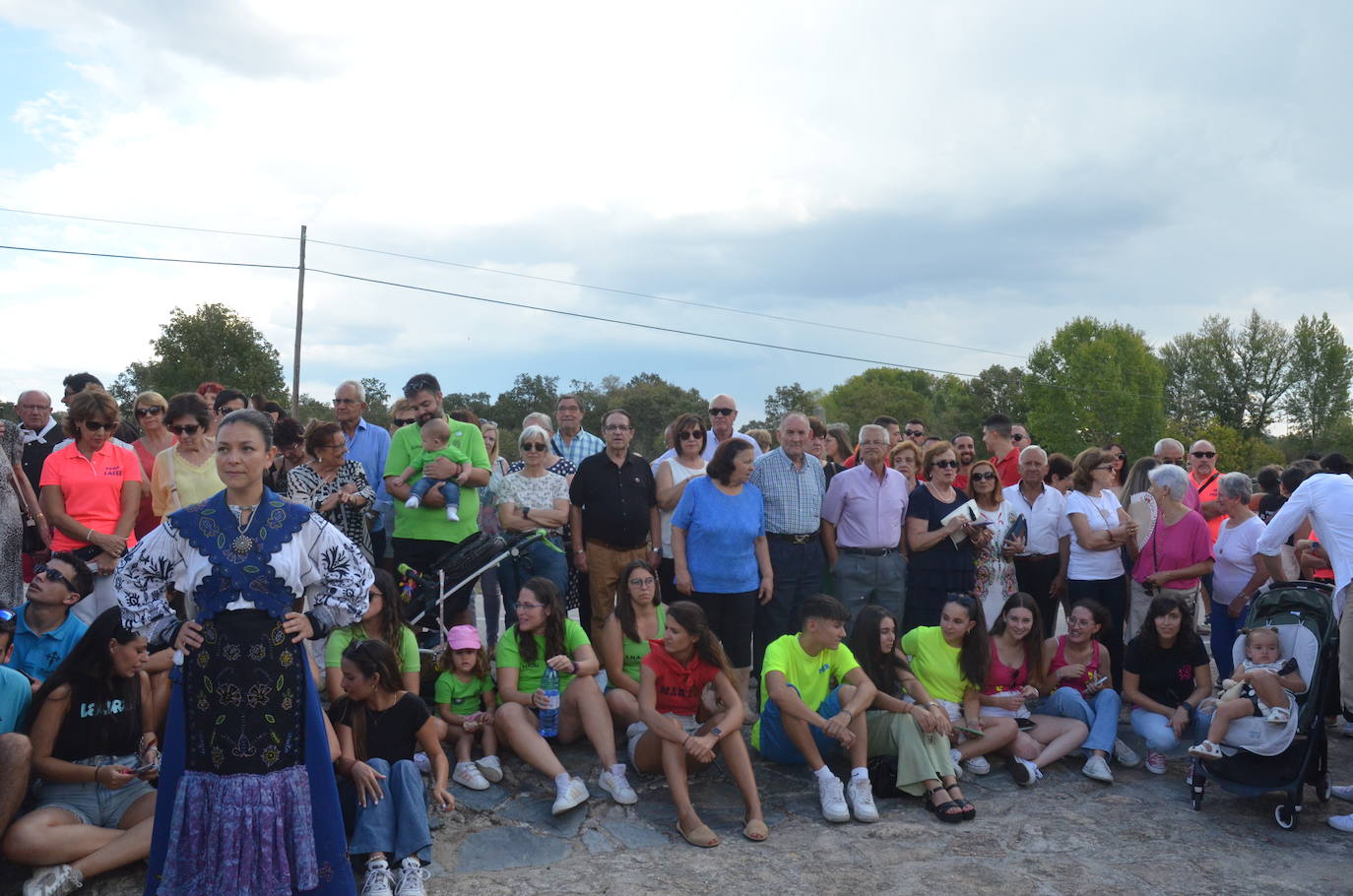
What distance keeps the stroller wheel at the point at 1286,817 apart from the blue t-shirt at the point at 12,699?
606 cm

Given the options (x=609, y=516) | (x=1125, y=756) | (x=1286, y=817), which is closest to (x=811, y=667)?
(x=609, y=516)

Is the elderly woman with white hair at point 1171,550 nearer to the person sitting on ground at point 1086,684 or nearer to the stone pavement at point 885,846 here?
the person sitting on ground at point 1086,684

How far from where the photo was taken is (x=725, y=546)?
6.28 meters

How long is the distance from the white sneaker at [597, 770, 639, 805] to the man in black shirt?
1302 millimetres

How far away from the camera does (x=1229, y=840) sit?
5.19 meters

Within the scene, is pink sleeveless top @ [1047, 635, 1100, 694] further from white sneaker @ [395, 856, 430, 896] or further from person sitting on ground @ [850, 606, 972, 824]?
white sneaker @ [395, 856, 430, 896]

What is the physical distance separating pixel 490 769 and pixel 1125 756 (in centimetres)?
378

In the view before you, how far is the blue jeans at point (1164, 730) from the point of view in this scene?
239 inches

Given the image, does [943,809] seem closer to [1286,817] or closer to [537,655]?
[1286,817]

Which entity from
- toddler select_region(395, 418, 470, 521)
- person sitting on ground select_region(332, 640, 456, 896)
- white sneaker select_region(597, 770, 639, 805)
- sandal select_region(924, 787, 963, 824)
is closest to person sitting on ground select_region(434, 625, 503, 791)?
person sitting on ground select_region(332, 640, 456, 896)

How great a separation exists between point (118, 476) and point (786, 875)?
4.40 meters

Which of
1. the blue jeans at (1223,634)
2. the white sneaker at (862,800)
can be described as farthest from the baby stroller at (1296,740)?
the white sneaker at (862,800)

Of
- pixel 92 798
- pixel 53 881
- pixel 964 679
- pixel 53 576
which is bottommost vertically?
pixel 53 881

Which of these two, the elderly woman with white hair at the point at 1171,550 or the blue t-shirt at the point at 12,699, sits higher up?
the elderly woman with white hair at the point at 1171,550
